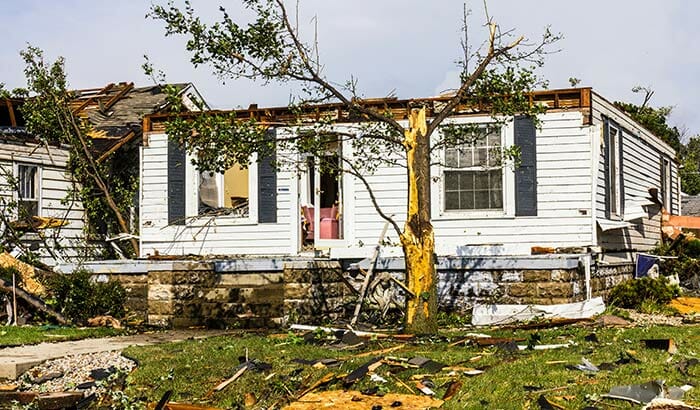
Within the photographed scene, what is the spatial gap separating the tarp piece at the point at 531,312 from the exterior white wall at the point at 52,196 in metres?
9.65

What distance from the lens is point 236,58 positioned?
11562 millimetres

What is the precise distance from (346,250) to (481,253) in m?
2.23

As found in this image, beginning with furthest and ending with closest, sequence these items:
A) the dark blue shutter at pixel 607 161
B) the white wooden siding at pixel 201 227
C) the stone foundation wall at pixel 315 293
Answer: the white wooden siding at pixel 201 227
the dark blue shutter at pixel 607 161
the stone foundation wall at pixel 315 293

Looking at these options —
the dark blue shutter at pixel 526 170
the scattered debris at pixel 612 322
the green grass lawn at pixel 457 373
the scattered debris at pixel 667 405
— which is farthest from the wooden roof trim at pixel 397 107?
the scattered debris at pixel 667 405

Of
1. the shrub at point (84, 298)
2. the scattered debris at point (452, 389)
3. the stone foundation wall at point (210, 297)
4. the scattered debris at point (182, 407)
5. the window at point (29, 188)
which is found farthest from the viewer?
the window at point (29, 188)

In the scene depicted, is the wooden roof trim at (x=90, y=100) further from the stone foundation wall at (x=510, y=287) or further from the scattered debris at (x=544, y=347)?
the scattered debris at (x=544, y=347)

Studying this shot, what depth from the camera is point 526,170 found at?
16.1m

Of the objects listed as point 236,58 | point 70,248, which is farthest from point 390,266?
point 70,248

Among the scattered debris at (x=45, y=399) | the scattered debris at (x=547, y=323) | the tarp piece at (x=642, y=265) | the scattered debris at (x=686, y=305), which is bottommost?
the scattered debris at (x=45, y=399)

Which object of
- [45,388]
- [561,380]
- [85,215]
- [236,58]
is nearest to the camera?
[561,380]

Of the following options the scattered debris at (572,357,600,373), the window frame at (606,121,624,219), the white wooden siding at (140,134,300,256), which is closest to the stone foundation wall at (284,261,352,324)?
the white wooden siding at (140,134,300,256)

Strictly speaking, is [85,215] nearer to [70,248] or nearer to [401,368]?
[70,248]

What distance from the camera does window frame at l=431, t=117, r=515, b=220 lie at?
16.1m

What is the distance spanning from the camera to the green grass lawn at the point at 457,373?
730cm
